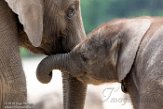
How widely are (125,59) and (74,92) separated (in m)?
0.85

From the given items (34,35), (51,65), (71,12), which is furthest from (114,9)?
(34,35)

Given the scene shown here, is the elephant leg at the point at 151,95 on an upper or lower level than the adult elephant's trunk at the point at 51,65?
upper

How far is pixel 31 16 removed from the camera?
4.91 m

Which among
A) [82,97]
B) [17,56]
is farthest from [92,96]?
[17,56]

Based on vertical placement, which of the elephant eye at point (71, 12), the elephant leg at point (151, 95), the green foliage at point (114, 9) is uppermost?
the elephant leg at point (151, 95)

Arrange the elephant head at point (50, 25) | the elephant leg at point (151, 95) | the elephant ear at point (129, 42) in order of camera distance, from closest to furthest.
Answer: the elephant leg at point (151, 95)
the elephant ear at point (129, 42)
the elephant head at point (50, 25)

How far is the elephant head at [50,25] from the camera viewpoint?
4902mm

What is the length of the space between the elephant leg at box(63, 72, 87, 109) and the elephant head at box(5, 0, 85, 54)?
220mm

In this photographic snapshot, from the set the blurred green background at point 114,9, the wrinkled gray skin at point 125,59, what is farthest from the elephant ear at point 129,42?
the blurred green background at point 114,9

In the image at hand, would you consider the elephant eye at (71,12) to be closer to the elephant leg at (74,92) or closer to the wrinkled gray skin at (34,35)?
the wrinkled gray skin at (34,35)

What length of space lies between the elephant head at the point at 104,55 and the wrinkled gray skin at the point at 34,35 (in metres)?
0.20

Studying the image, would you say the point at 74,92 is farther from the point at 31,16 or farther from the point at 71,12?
the point at 31,16

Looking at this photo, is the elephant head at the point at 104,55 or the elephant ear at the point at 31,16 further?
the elephant ear at the point at 31,16

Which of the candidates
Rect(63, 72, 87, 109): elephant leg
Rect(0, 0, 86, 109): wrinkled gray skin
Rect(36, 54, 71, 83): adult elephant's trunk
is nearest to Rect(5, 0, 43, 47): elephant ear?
Rect(0, 0, 86, 109): wrinkled gray skin
